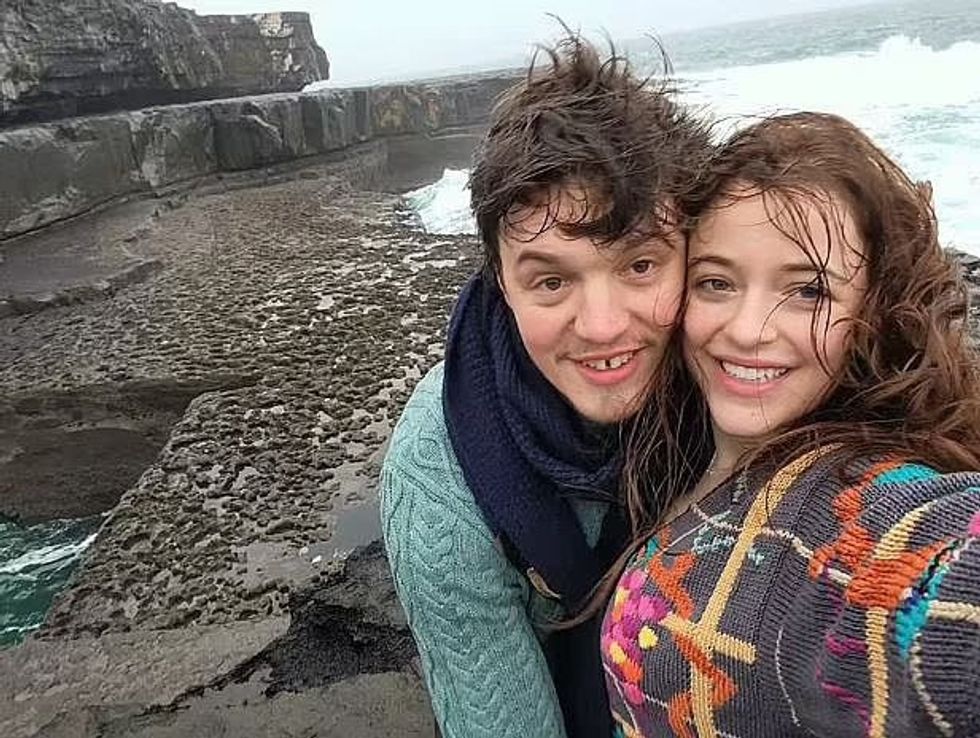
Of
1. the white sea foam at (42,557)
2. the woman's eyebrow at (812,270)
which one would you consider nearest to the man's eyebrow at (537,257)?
the woman's eyebrow at (812,270)

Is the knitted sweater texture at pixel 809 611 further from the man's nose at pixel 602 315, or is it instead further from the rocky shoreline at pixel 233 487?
the rocky shoreline at pixel 233 487

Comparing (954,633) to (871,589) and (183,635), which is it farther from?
(183,635)

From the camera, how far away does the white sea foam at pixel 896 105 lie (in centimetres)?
1180

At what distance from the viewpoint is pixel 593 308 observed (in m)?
1.37

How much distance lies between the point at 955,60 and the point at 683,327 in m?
29.8

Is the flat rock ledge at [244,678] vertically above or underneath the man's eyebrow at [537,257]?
underneath

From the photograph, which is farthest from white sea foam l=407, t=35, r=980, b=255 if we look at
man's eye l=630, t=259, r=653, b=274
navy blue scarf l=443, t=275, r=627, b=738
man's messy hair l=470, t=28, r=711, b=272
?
navy blue scarf l=443, t=275, r=627, b=738

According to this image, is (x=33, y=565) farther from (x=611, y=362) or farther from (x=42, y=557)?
(x=611, y=362)

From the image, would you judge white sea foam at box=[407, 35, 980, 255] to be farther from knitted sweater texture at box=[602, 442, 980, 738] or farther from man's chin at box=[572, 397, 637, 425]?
knitted sweater texture at box=[602, 442, 980, 738]

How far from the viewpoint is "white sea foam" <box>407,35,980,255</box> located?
38.7 feet

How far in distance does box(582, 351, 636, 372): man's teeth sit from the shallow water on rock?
12.4 ft

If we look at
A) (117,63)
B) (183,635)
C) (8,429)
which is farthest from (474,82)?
(183,635)

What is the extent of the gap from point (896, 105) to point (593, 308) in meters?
21.9

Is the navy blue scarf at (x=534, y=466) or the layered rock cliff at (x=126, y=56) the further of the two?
the layered rock cliff at (x=126, y=56)
